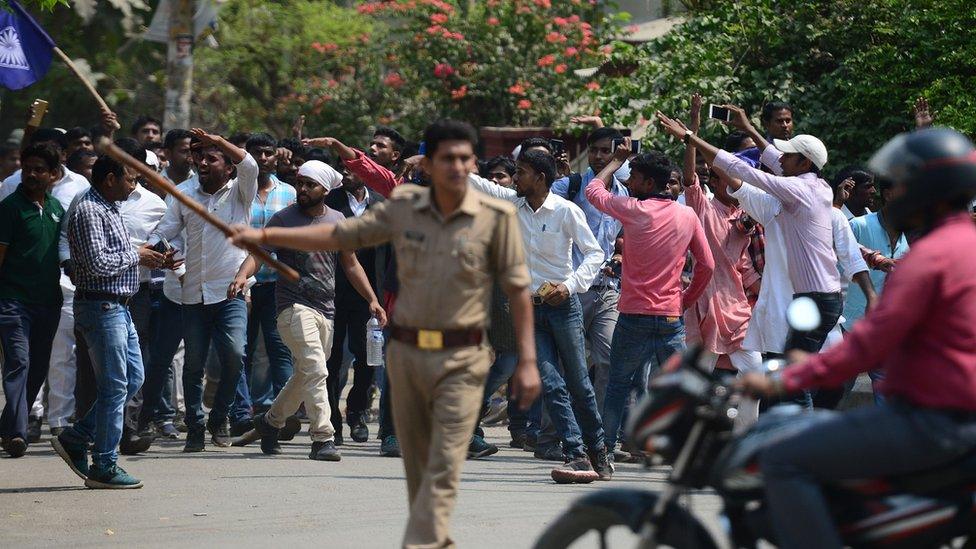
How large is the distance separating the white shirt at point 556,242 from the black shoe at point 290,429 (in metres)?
2.35

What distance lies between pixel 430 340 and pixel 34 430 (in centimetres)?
624

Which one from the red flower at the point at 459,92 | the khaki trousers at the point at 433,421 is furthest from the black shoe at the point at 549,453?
the red flower at the point at 459,92

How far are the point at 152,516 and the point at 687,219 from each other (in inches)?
154

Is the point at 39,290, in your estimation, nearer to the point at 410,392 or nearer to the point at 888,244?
the point at 410,392

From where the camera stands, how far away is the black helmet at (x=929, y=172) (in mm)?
4734

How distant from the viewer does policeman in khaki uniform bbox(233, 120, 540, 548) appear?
6285 millimetres

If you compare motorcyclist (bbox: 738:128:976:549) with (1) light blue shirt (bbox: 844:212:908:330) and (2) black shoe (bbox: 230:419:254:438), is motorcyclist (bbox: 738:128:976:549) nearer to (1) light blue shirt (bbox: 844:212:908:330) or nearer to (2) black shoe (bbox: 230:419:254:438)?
(1) light blue shirt (bbox: 844:212:908:330)

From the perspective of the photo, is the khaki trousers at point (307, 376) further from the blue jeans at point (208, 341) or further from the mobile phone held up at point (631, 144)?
the mobile phone held up at point (631, 144)

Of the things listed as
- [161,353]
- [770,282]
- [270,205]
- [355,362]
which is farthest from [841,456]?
[270,205]

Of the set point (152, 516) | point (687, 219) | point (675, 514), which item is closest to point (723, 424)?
point (675, 514)

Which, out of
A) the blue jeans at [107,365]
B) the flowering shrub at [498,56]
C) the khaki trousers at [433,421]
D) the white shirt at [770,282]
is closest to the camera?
the khaki trousers at [433,421]

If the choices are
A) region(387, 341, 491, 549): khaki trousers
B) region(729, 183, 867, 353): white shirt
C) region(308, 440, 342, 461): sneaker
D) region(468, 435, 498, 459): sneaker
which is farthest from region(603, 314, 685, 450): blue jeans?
region(387, 341, 491, 549): khaki trousers

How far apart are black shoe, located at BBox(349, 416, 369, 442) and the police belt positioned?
5454mm

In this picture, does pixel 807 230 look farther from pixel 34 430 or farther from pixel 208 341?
pixel 34 430
